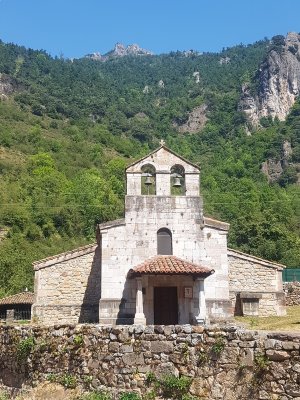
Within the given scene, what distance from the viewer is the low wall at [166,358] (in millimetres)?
7859

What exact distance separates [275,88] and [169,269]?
439 feet

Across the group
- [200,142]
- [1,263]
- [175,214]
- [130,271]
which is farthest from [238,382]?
[200,142]

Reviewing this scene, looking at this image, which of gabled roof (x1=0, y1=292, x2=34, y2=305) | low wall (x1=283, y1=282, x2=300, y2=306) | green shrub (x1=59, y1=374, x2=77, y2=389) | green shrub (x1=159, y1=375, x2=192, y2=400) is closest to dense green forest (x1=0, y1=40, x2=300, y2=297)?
gabled roof (x1=0, y1=292, x2=34, y2=305)

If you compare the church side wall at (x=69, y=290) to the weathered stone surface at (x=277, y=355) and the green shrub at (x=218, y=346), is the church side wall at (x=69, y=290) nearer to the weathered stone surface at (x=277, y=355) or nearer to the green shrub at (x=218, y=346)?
the green shrub at (x=218, y=346)

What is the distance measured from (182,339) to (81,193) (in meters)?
67.3

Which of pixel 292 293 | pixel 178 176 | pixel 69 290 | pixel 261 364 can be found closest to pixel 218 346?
pixel 261 364

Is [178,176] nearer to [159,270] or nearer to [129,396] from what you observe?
[159,270]

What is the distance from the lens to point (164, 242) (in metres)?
20.8

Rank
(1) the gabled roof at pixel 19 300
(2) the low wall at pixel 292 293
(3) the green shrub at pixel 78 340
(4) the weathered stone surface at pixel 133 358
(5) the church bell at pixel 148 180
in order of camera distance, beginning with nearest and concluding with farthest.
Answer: (4) the weathered stone surface at pixel 133 358
(3) the green shrub at pixel 78 340
(5) the church bell at pixel 148 180
(2) the low wall at pixel 292 293
(1) the gabled roof at pixel 19 300

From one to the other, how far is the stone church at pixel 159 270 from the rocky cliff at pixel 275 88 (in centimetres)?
11809

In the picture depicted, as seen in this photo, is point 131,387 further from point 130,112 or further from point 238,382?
point 130,112

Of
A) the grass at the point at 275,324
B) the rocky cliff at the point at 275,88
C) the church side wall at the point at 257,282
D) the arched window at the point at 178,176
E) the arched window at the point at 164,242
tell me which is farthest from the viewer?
the rocky cliff at the point at 275,88

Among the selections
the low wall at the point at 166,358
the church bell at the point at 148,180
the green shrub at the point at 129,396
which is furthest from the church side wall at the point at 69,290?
the green shrub at the point at 129,396

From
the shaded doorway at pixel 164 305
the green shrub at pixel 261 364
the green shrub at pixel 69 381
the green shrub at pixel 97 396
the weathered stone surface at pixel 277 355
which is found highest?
the shaded doorway at pixel 164 305
